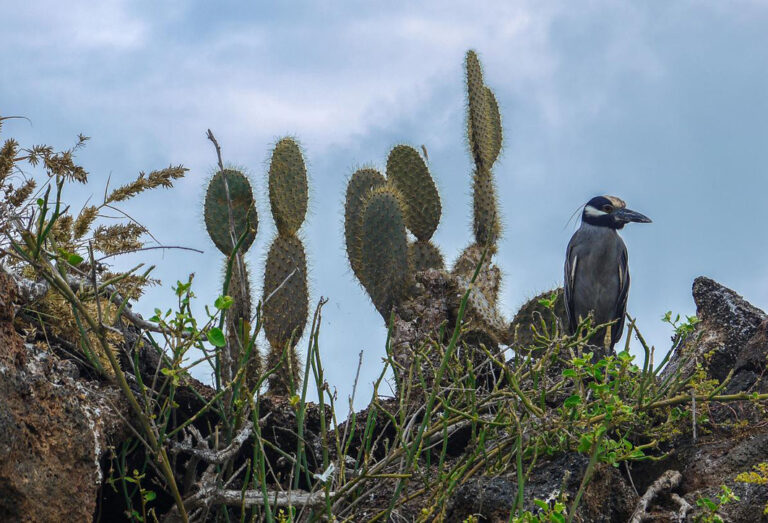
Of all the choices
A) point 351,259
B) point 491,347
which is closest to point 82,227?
point 491,347

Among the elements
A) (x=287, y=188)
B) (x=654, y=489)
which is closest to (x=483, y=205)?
(x=287, y=188)

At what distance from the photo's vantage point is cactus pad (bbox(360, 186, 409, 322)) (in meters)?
6.62

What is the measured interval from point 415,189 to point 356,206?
591 millimetres

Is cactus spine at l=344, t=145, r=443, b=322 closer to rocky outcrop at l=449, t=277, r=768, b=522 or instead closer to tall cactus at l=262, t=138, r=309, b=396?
tall cactus at l=262, t=138, r=309, b=396

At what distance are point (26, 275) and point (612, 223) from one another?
4.87 m

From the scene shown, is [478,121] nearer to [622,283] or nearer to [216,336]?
[622,283]

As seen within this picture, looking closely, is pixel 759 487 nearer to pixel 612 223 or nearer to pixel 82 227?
pixel 82 227

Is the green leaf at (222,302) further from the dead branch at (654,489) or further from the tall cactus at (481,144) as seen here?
the tall cactus at (481,144)

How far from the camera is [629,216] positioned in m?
6.69

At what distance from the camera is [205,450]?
2.64 metres

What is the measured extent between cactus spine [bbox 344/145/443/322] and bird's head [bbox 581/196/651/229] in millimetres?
1206

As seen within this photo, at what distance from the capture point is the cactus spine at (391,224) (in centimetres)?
664

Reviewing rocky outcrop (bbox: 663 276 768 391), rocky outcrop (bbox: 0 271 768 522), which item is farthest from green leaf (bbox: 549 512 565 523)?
rocky outcrop (bbox: 663 276 768 391)

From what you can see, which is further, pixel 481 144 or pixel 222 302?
pixel 481 144
